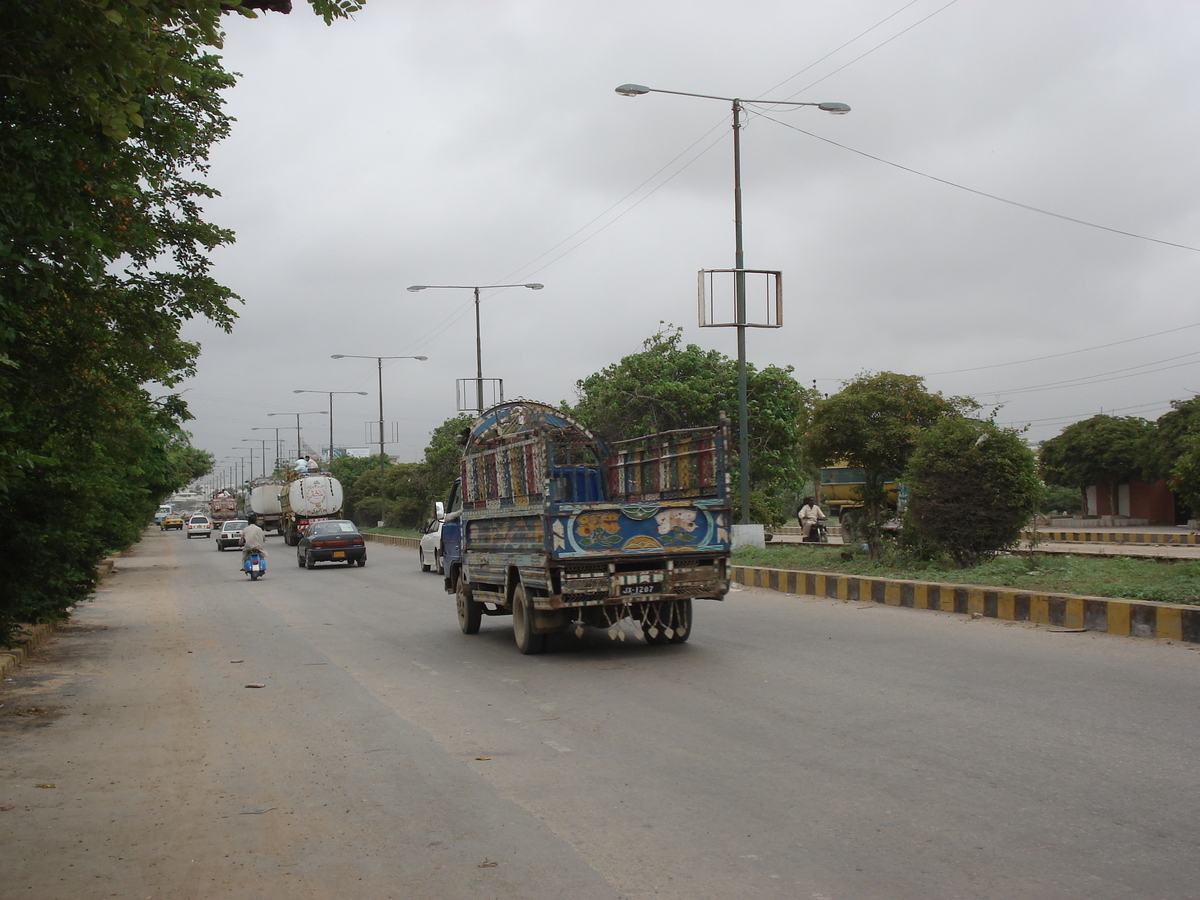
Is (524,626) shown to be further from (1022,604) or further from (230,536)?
(230,536)

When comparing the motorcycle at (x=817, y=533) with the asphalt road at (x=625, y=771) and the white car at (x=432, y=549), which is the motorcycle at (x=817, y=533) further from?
the asphalt road at (x=625, y=771)

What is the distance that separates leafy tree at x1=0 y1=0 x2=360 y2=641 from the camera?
462 centimetres

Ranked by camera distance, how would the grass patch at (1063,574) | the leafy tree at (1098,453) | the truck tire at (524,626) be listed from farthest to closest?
the leafy tree at (1098,453) → the grass patch at (1063,574) → the truck tire at (524,626)

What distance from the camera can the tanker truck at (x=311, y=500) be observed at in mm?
46875

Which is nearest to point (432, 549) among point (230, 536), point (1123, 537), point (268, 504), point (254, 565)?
point (254, 565)

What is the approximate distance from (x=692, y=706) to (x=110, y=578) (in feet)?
81.4

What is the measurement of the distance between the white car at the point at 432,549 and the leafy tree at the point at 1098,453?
29.4 meters

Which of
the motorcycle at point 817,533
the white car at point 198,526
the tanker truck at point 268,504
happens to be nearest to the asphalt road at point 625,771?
the motorcycle at point 817,533

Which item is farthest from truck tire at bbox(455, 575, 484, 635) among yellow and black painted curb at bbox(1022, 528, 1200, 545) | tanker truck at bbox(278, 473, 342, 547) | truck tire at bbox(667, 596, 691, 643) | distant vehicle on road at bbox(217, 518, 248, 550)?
distant vehicle on road at bbox(217, 518, 248, 550)

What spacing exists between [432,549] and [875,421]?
457 inches

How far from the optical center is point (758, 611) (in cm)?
1501

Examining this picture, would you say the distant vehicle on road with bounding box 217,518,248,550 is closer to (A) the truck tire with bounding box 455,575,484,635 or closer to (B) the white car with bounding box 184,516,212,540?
(B) the white car with bounding box 184,516,212,540

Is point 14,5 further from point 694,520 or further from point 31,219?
point 694,520

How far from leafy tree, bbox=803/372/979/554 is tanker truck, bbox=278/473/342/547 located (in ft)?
102
